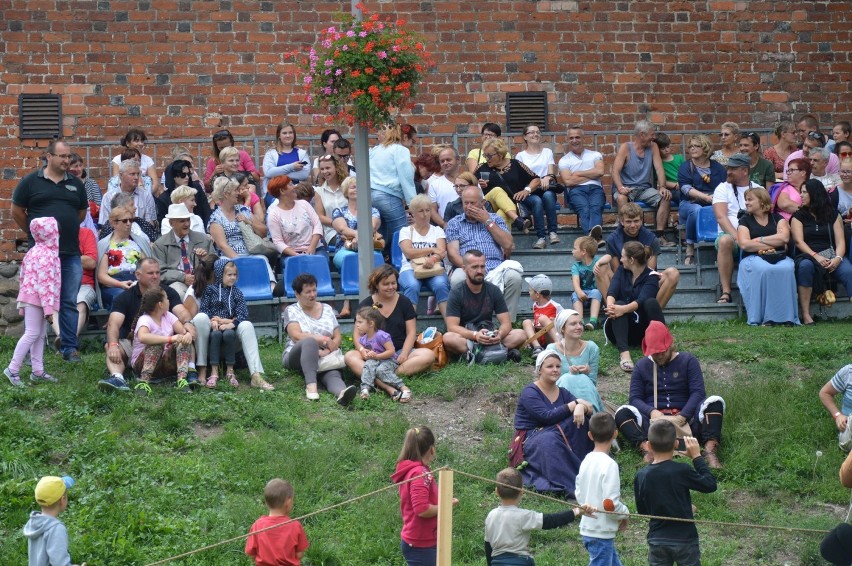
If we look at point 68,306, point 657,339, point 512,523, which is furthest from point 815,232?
point 68,306

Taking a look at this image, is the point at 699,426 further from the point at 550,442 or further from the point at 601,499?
the point at 601,499

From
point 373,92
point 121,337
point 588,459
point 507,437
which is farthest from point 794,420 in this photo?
point 121,337

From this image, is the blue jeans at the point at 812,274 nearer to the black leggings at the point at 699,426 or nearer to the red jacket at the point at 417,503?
the black leggings at the point at 699,426

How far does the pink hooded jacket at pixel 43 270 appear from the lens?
446 inches

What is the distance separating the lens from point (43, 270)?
11445 millimetres

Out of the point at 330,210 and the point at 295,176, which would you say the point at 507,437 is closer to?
the point at 330,210

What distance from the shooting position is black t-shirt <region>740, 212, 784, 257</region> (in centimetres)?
1326

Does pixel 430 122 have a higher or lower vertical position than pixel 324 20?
lower

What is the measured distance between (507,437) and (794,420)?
7.44ft

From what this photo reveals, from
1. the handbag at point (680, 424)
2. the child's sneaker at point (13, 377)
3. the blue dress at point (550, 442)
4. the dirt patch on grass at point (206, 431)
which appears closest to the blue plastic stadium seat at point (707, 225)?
the handbag at point (680, 424)

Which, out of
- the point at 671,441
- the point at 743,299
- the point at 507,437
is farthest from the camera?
the point at 743,299

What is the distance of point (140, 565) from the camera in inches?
329

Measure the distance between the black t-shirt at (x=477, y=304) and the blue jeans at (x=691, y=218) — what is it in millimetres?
3282

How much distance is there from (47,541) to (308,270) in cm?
626
